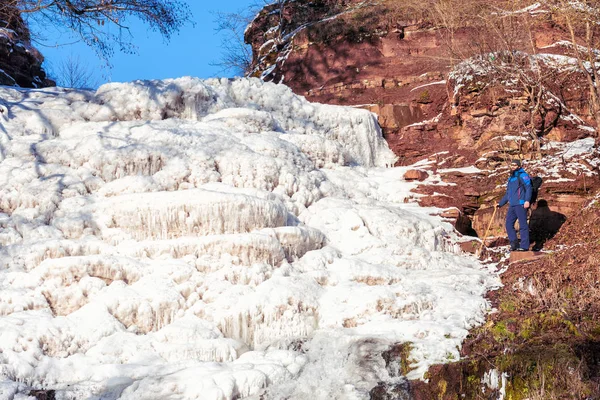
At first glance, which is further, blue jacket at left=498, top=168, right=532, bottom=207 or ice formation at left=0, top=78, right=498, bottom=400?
blue jacket at left=498, top=168, right=532, bottom=207

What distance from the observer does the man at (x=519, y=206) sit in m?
10.5

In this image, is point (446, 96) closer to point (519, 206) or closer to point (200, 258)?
point (519, 206)

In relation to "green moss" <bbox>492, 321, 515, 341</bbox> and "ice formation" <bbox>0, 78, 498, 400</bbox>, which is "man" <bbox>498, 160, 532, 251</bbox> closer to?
"ice formation" <bbox>0, 78, 498, 400</bbox>

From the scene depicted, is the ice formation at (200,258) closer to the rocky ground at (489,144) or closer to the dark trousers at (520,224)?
the rocky ground at (489,144)

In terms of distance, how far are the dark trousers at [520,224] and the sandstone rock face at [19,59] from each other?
13615 millimetres

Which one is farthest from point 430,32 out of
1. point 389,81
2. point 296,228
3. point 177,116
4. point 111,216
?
point 111,216

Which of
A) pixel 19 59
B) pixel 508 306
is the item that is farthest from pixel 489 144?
pixel 19 59

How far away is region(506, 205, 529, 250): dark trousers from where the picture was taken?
34.5ft

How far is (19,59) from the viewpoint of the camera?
59.0 ft

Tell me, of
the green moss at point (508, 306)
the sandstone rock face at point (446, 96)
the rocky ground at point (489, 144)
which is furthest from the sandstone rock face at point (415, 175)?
the green moss at point (508, 306)

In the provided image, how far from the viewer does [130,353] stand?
294 inches

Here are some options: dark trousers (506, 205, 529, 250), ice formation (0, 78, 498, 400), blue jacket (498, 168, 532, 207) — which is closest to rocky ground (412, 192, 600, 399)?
ice formation (0, 78, 498, 400)

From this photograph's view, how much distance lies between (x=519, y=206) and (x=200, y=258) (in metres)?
5.61

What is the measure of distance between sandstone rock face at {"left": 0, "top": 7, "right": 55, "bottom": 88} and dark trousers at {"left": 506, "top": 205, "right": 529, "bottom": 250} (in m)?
13.6
